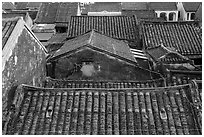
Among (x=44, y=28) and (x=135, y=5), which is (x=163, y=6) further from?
(x=44, y=28)

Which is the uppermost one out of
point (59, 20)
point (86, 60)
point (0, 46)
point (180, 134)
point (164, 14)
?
point (164, 14)

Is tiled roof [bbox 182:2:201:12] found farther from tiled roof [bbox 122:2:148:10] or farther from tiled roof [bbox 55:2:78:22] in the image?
tiled roof [bbox 55:2:78:22]

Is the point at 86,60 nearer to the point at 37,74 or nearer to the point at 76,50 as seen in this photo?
the point at 76,50

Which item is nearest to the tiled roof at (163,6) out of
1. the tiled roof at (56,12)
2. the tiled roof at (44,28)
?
the tiled roof at (56,12)

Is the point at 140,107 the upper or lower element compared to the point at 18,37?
lower

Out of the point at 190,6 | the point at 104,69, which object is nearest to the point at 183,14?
the point at 190,6

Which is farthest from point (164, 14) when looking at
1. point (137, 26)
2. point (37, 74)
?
point (37, 74)

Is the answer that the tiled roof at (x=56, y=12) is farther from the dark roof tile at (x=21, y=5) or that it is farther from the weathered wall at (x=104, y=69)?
the weathered wall at (x=104, y=69)
